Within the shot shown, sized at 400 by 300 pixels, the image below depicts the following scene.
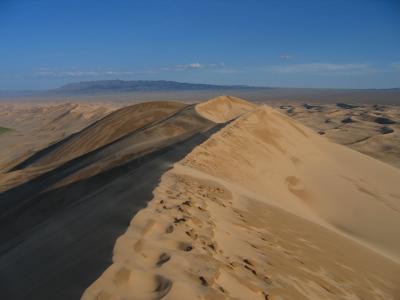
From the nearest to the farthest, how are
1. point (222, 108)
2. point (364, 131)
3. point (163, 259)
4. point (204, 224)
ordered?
1. point (163, 259)
2. point (204, 224)
3. point (222, 108)
4. point (364, 131)

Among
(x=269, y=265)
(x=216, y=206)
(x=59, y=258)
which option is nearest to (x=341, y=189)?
(x=216, y=206)

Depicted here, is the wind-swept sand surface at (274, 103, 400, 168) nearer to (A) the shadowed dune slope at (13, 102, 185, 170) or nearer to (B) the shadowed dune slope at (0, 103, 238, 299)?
(A) the shadowed dune slope at (13, 102, 185, 170)

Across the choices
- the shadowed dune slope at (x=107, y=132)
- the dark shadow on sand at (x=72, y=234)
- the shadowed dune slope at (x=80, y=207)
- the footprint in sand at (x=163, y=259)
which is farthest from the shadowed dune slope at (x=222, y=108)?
the footprint in sand at (x=163, y=259)

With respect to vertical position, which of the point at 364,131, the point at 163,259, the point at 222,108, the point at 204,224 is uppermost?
the point at 163,259

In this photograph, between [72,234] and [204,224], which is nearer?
[204,224]

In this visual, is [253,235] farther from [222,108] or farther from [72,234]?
[222,108]

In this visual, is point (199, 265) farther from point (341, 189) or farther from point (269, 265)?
point (341, 189)

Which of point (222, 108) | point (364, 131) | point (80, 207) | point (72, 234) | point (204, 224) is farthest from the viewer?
point (364, 131)

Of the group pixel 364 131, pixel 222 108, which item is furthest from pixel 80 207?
pixel 364 131

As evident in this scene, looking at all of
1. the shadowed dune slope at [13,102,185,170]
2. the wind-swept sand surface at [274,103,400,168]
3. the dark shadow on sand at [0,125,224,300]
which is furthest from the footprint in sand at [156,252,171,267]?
the wind-swept sand surface at [274,103,400,168]
